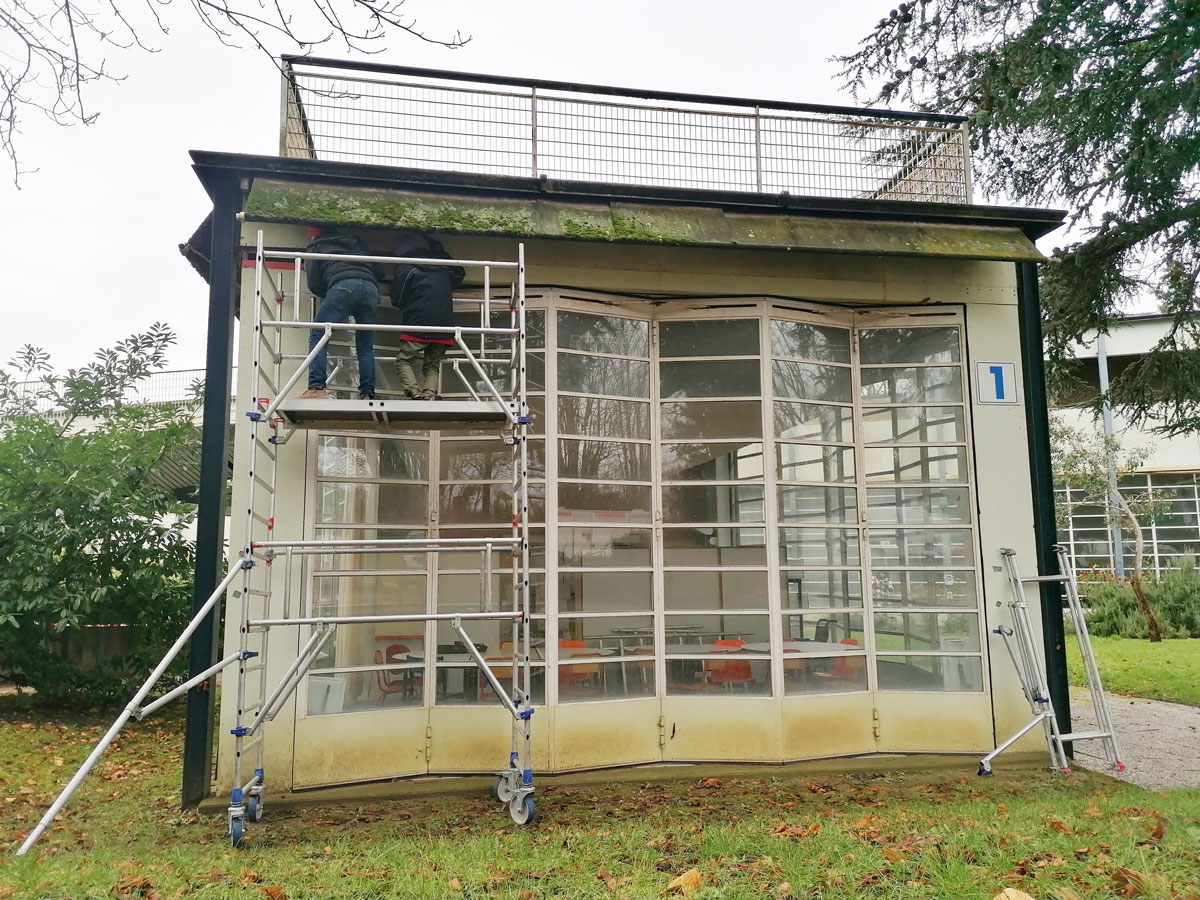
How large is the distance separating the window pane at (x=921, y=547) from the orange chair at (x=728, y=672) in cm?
149

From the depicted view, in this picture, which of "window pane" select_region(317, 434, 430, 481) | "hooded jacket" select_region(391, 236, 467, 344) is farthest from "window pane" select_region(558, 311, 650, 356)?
"window pane" select_region(317, 434, 430, 481)

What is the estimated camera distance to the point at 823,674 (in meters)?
7.08

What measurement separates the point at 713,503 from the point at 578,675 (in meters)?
1.80

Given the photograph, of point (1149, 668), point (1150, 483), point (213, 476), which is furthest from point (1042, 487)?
point (1150, 483)

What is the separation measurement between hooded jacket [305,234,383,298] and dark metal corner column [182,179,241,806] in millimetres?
743

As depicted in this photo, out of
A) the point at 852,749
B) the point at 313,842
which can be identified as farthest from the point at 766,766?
the point at 313,842

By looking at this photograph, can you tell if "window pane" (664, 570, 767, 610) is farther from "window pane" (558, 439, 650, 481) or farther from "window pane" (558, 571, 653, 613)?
"window pane" (558, 439, 650, 481)

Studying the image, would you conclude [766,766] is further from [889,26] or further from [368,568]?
[889,26]

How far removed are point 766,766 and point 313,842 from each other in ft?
11.4

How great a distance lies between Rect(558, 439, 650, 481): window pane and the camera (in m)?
6.98

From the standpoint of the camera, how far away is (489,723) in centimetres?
656

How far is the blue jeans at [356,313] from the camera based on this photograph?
5.93 metres

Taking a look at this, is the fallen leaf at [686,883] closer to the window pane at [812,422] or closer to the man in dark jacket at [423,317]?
the man in dark jacket at [423,317]

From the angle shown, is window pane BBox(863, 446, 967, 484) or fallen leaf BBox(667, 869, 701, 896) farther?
window pane BBox(863, 446, 967, 484)
